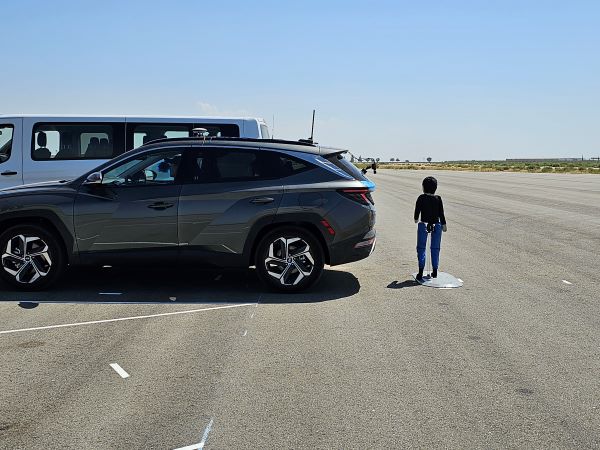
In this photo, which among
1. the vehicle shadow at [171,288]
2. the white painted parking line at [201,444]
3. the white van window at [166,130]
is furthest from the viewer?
the white van window at [166,130]

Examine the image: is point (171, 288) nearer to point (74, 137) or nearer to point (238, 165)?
point (238, 165)

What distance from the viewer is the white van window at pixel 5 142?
11508 mm

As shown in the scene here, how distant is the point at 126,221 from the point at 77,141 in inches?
173

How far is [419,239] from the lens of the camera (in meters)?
8.96

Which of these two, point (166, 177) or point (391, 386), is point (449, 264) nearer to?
point (166, 177)

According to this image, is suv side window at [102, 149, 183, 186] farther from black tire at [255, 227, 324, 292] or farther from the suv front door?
black tire at [255, 227, 324, 292]

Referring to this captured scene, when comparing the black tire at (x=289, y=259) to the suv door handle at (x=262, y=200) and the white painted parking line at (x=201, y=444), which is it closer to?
the suv door handle at (x=262, y=200)

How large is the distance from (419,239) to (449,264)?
5.21 ft

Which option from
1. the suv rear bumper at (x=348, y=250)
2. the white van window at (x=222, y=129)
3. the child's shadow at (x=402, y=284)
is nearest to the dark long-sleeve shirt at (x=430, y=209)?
the child's shadow at (x=402, y=284)

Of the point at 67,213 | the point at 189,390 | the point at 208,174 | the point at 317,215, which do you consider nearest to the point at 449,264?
the point at 317,215

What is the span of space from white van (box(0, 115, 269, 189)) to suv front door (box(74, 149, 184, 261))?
3848 millimetres

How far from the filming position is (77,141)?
38.3 ft

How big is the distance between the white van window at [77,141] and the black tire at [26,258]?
3.88 meters

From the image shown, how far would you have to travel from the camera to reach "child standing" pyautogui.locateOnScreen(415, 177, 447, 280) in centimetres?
891
